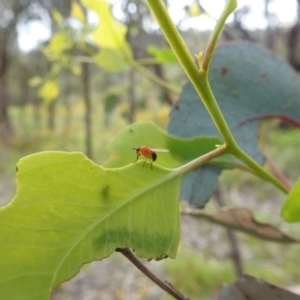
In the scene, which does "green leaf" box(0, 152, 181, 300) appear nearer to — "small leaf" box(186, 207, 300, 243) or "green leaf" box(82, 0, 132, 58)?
"small leaf" box(186, 207, 300, 243)

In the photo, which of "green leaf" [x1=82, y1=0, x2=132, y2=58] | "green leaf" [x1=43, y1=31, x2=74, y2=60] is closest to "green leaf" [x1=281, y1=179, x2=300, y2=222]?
"green leaf" [x1=82, y1=0, x2=132, y2=58]

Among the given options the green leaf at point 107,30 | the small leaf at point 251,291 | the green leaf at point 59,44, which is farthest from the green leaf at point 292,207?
the green leaf at point 59,44

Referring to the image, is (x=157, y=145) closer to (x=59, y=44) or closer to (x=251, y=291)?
(x=251, y=291)

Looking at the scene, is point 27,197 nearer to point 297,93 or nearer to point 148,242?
point 148,242

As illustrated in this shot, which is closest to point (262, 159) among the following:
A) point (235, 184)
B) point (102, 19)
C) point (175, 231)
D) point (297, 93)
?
point (297, 93)

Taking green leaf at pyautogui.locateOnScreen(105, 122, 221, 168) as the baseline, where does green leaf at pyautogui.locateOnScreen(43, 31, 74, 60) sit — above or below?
above

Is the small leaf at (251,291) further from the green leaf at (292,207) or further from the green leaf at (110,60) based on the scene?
the green leaf at (110,60)
